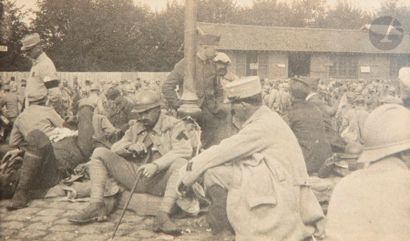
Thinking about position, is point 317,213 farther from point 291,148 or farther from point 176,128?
point 176,128

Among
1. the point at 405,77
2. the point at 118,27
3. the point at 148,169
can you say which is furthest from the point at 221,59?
the point at 118,27

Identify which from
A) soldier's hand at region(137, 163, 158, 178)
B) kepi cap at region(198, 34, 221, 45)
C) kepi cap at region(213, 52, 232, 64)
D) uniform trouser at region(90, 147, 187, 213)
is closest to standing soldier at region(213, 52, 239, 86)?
kepi cap at region(213, 52, 232, 64)

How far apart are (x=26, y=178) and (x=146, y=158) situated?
1100mm

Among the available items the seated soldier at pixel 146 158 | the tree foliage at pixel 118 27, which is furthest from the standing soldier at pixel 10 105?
the seated soldier at pixel 146 158

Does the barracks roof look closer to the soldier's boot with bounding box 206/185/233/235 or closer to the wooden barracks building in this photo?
the wooden barracks building

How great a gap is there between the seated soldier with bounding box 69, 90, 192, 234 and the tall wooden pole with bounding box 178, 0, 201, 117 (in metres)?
0.52

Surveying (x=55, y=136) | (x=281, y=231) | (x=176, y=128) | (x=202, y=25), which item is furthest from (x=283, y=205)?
(x=202, y=25)

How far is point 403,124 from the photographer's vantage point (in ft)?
7.39

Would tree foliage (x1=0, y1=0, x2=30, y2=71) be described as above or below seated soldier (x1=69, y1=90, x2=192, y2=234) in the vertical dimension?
above

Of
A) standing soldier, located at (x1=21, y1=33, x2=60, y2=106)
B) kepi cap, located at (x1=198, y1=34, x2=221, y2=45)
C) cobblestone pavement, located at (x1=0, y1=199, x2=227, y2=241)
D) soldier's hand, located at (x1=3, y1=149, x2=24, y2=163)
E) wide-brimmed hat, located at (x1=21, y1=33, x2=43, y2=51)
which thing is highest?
kepi cap, located at (x1=198, y1=34, x2=221, y2=45)

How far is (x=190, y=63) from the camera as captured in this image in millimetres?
4758

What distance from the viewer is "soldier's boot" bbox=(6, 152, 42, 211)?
4.23 meters

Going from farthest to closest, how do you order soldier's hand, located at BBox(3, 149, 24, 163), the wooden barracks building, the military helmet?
1. the wooden barracks building
2. soldier's hand, located at BBox(3, 149, 24, 163)
3. the military helmet

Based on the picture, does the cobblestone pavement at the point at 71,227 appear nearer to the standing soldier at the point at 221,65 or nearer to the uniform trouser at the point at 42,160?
the uniform trouser at the point at 42,160
